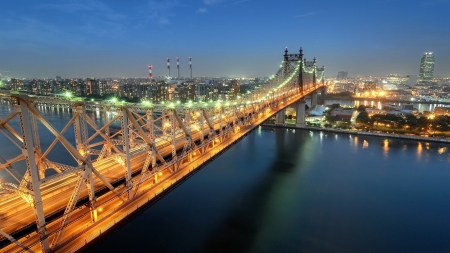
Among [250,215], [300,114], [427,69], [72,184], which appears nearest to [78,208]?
[72,184]

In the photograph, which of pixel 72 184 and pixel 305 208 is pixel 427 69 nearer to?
pixel 305 208

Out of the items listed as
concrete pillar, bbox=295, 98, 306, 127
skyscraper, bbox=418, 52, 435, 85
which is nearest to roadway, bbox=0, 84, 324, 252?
concrete pillar, bbox=295, 98, 306, 127

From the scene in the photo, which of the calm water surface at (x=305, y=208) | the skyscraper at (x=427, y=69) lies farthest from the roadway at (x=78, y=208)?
the skyscraper at (x=427, y=69)

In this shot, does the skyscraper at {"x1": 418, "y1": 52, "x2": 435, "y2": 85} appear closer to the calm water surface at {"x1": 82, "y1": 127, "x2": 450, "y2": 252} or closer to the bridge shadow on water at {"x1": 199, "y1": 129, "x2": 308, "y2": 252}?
the calm water surface at {"x1": 82, "y1": 127, "x2": 450, "y2": 252}

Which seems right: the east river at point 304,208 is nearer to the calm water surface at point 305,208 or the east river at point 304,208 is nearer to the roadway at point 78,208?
the calm water surface at point 305,208

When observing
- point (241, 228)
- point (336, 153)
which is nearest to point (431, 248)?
point (241, 228)

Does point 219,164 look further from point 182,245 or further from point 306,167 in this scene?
point 182,245
